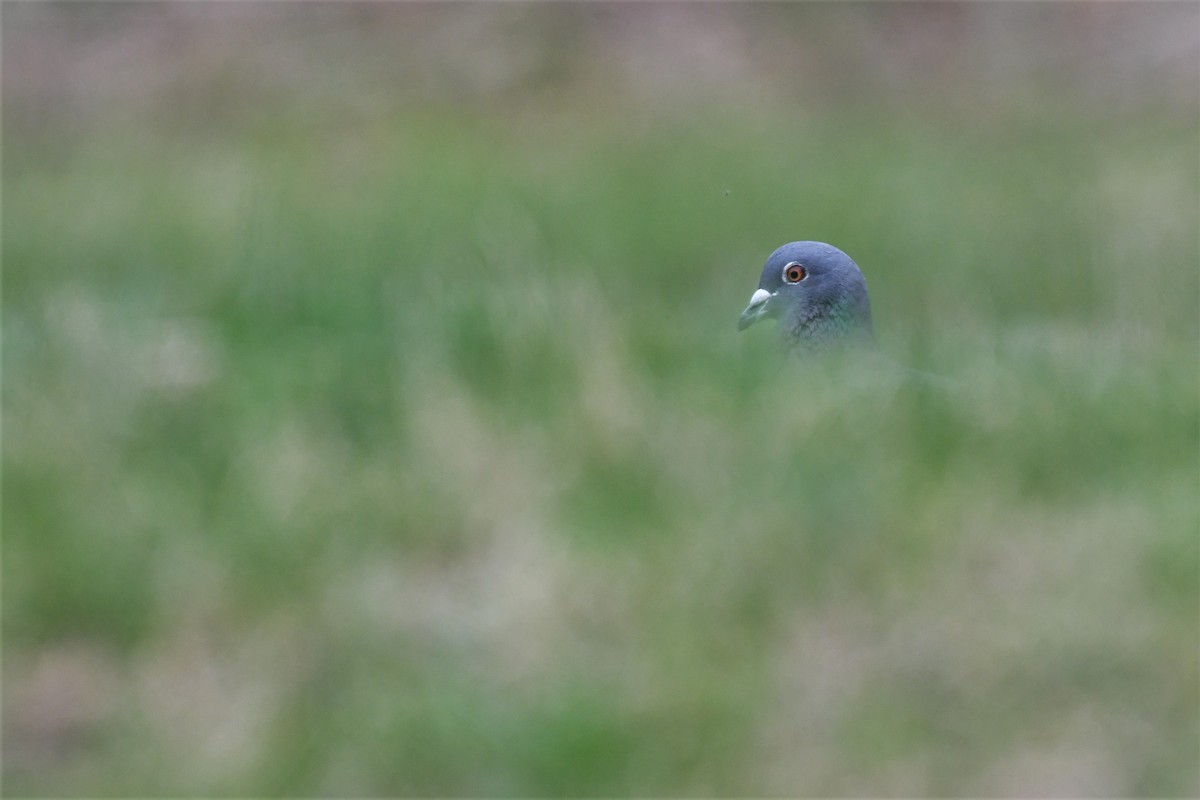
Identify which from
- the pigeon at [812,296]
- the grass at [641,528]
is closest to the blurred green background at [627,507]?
the grass at [641,528]

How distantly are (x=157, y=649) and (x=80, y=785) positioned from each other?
52cm

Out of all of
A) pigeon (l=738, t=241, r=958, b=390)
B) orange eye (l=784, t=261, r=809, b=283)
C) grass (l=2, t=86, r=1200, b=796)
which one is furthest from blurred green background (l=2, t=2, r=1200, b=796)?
orange eye (l=784, t=261, r=809, b=283)

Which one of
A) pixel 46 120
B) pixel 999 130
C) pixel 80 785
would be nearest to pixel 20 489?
pixel 80 785

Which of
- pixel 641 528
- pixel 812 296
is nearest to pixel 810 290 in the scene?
pixel 812 296

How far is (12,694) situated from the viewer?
466 cm

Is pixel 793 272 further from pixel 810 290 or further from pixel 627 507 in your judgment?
pixel 627 507

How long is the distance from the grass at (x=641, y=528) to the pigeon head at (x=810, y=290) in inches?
34.4

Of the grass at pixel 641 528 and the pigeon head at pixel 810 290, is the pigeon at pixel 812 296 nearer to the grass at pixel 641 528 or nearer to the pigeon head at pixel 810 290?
the pigeon head at pixel 810 290

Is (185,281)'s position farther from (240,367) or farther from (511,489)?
(511,489)

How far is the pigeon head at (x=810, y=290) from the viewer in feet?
7.41

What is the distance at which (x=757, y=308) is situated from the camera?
2318 millimetres

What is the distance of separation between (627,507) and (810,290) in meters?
2.54

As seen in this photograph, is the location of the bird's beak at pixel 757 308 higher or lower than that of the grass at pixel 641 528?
lower

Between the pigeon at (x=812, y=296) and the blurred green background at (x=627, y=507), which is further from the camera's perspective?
the blurred green background at (x=627, y=507)
